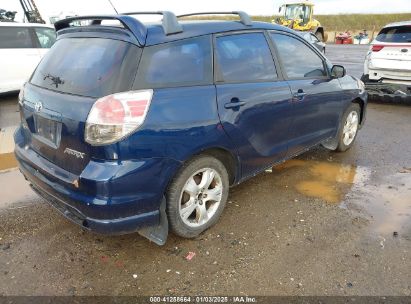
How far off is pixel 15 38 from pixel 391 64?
342 inches

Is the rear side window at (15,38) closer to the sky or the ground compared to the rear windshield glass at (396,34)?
closer to the ground

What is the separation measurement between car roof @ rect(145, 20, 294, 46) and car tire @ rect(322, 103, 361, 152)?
195 centimetres

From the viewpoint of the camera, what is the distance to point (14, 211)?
3760 mm

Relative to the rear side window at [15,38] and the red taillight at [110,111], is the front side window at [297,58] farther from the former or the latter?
the rear side window at [15,38]

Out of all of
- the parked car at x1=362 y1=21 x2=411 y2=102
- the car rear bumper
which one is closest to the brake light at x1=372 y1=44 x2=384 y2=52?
the parked car at x1=362 y1=21 x2=411 y2=102

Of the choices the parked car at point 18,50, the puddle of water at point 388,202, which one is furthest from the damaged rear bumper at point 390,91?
the parked car at point 18,50

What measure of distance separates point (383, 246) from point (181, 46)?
7.64 ft

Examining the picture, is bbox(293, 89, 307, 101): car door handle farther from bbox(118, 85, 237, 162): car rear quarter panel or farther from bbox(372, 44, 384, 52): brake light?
bbox(372, 44, 384, 52): brake light

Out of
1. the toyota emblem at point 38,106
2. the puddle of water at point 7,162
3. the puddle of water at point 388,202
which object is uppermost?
the toyota emblem at point 38,106

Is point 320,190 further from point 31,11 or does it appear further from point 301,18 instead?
point 301,18

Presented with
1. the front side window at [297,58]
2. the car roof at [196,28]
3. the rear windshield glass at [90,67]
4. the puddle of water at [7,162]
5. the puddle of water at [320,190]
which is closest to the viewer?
the rear windshield glass at [90,67]

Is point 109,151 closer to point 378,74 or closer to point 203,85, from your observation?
point 203,85

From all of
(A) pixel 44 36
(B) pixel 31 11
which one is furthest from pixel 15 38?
(B) pixel 31 11

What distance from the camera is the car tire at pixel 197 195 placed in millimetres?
2971
